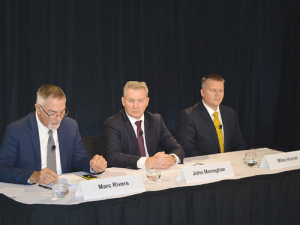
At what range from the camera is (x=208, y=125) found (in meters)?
3.93

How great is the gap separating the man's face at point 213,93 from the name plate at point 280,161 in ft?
3.47

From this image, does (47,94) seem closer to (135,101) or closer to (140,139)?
(135,101)

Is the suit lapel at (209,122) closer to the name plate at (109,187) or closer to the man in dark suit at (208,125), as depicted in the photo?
the man in dark suit at (208,125)

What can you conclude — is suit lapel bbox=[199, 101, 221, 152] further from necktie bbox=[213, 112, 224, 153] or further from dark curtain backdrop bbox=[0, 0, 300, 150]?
dark curtain backdrop bbox=[0, 0, 300, 150]

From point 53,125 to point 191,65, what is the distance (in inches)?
135

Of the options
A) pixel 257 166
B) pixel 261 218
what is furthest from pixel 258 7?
pixel 261 218

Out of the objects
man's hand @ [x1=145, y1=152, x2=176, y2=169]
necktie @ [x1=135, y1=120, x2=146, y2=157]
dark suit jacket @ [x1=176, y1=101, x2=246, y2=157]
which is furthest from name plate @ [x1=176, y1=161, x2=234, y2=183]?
dark suit jacket @ [x1=176, y1=101, x2=246, y2=157]

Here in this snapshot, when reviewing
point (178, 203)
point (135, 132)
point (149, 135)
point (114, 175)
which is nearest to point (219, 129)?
point (149, 135)

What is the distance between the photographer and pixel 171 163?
2988mm

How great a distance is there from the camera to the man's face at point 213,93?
3936 millimetres

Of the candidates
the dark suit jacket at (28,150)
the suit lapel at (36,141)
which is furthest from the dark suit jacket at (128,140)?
the suit lapel at (36,141)

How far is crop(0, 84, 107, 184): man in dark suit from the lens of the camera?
2.80 meters

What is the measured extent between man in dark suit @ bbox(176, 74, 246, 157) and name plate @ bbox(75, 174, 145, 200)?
154 centimetres

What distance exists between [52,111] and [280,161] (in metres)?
1.68
